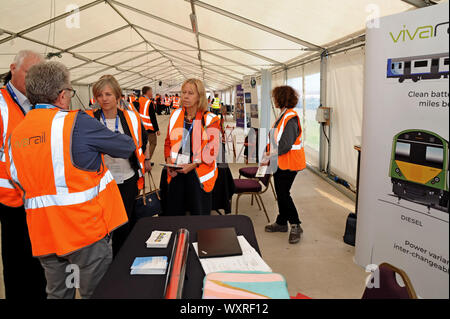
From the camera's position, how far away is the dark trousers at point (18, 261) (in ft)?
5.58

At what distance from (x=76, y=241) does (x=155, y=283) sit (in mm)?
506

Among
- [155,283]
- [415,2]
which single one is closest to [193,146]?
[155,283]

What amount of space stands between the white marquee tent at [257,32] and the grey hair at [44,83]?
2351 millimetres

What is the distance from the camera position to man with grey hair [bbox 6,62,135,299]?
1.20 m

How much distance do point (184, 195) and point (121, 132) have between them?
657 millimetres

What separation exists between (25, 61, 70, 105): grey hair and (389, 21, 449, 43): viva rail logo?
1.36 metres

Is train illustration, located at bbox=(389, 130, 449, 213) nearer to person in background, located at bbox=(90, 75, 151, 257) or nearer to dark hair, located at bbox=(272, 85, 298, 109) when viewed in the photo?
person in background, located at bbox=(90, 75, 151, 257)

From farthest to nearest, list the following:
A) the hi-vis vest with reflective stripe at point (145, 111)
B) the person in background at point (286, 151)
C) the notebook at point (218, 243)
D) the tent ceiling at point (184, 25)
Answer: the hi-vis vest with reflective stripe at point (145, 111) → the tent ceiling at point (184, 25) → the person in background at point (286, 151) → the notebook at point (218, 243)

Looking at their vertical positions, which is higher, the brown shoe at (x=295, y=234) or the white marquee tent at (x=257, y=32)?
the white marquee tent at (x=257, y=32)

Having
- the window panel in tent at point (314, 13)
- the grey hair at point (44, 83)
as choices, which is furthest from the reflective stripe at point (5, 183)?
the window panel in tent at point (314, 13)

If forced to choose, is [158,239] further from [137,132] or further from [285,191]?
[285,191]

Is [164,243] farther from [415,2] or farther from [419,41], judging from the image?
[415,2]

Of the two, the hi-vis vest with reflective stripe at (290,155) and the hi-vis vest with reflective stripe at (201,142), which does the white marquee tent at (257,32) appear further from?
the hi-vis vest with reflective stripe at (201,142)

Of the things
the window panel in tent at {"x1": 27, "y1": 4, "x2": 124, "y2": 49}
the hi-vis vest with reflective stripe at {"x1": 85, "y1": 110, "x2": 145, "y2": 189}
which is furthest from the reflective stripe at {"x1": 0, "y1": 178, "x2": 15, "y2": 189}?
the window panel in tent at {"x1": 27, "y1": 4, "x2": 124, "y2": 49}
